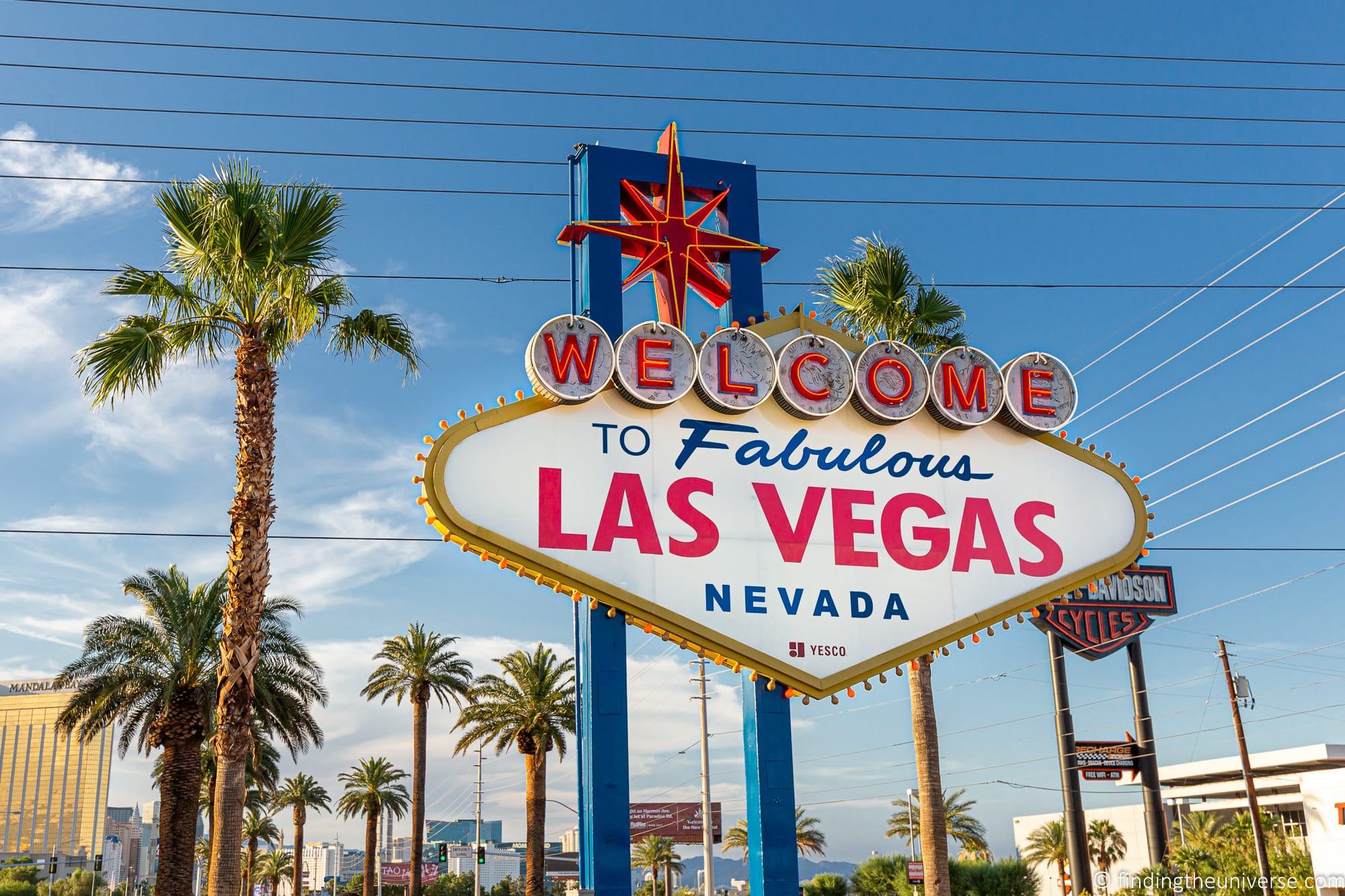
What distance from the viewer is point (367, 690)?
53.8 meters

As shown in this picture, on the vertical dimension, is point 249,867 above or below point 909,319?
below

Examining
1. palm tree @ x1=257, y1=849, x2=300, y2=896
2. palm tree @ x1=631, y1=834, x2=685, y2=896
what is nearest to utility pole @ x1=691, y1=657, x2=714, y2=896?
palm tree @ x1=631, y1=834, x2=685, y2=896

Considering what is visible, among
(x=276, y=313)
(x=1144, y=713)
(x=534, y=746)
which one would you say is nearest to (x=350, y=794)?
(x=534, y=746)

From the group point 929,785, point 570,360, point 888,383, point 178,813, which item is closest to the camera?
point 570,360

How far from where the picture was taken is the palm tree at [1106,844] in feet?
244

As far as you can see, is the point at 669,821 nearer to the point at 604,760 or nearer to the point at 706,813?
the point at 706,813

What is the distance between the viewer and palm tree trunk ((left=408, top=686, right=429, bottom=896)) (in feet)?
166

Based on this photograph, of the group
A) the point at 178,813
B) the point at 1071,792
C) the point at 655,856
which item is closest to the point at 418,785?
the point at 178,813

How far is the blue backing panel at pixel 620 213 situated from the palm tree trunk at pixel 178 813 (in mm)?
23323

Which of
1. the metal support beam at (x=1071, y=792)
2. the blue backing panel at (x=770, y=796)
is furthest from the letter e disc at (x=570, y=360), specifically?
the metal support beam at (x=1071, y=792)

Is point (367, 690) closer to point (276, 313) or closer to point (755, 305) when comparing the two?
point (276, 313)

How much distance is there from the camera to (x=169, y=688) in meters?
34.8

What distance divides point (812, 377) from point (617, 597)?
4.47 meters

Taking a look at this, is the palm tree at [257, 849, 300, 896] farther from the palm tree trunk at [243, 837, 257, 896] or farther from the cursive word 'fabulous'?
the cursive word 'fabulous'
